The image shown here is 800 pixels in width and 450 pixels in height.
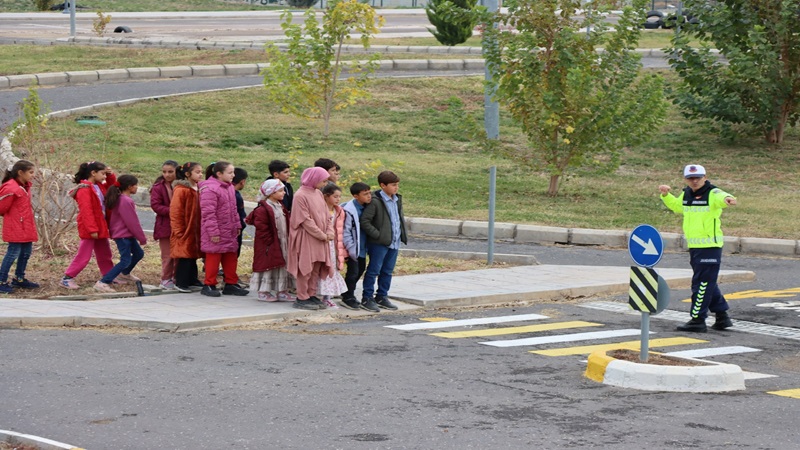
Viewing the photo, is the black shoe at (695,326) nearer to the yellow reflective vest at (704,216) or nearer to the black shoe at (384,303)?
the yellow reflective vest at (704,216)

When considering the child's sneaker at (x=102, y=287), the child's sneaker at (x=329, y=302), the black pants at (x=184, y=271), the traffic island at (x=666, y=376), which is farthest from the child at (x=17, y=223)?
the traffic island at (x=666, y=376)

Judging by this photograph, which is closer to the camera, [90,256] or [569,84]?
[90,256]

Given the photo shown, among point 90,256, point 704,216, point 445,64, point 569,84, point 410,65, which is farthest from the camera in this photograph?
point 445,64

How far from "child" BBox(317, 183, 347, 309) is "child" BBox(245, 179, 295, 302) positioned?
1.63 feet

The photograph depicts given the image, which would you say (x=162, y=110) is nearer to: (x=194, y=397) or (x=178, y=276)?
(x=178, y=276)

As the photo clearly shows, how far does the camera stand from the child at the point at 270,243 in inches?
549

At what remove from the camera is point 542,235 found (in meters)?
19.7

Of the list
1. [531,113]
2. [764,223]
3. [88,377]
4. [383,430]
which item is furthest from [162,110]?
[383,430]

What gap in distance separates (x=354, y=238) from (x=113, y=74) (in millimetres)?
18980

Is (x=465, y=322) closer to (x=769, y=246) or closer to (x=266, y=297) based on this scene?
(x=266, y=297)

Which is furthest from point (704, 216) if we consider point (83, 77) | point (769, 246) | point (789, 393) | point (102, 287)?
point (83, 77)

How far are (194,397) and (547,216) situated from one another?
11982mm

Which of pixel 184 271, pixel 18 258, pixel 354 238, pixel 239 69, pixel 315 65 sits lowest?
pixel 184 271

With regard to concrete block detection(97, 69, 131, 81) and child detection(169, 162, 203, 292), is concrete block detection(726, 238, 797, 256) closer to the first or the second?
child detection(169, 162, 203, 292)
